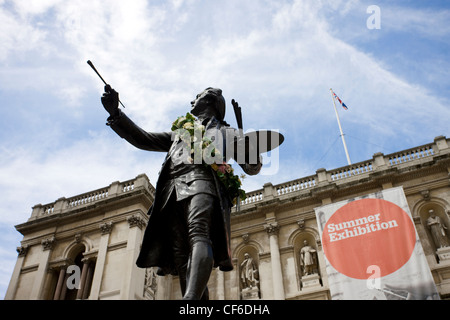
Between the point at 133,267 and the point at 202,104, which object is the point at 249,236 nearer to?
the point at 133,267

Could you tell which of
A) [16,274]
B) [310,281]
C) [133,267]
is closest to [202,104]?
[133,267]

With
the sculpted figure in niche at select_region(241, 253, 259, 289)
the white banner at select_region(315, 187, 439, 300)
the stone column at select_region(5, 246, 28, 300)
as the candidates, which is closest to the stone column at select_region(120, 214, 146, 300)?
the sculpted figure in niche at select_region(241, 253, 259, 289)

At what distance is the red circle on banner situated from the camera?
1421cm

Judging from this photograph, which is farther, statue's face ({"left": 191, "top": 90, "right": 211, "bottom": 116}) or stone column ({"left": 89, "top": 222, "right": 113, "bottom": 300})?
stone column ({"left": 89, "top": 222, "right": 113, "bottom": 300})

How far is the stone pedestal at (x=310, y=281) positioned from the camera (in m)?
15.9

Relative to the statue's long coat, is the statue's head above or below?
above

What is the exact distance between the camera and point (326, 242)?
50.8 ft

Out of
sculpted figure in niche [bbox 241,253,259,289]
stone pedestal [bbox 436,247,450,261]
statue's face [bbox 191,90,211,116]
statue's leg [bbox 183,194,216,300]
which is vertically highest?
sculpted figure in niche [bbox 241,253,259,289]

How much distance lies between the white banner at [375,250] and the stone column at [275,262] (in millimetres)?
2142

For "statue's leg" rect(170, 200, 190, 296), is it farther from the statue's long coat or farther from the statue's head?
the statue's head

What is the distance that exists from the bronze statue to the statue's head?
0.94 ft

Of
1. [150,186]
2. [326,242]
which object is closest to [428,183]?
[326,242]

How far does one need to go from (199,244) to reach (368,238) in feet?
43.7

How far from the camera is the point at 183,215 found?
321 centimetres
